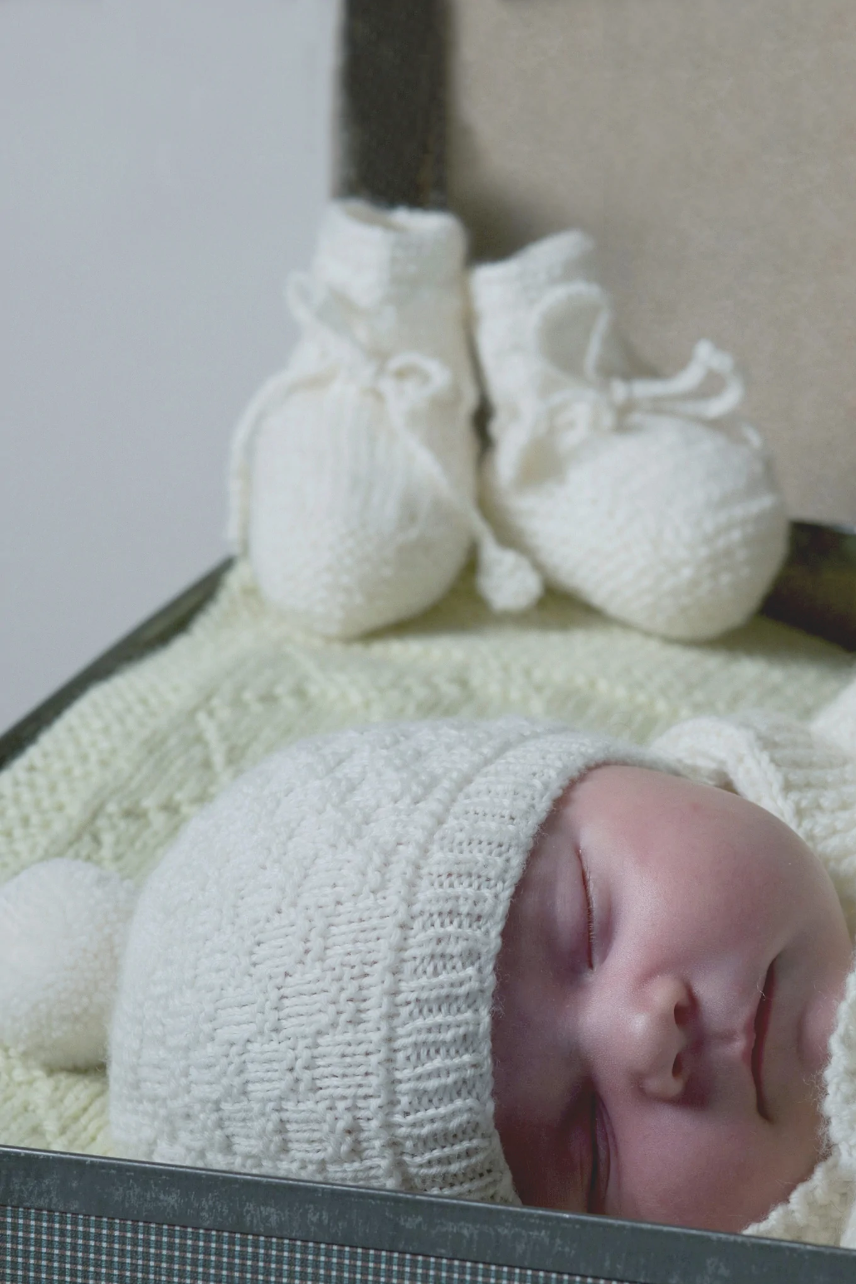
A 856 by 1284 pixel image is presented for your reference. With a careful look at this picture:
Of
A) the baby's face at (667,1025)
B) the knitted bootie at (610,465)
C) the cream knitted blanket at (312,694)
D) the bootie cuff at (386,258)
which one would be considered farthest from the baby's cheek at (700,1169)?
the bootie cuff at (386,258)

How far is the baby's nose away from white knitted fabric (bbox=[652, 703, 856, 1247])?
7 cm

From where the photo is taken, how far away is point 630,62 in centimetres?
130

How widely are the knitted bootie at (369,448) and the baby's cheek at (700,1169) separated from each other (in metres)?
0.54

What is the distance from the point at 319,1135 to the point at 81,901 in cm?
21

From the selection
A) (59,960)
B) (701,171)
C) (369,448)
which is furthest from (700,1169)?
(701,171)

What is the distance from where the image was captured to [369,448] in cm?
109

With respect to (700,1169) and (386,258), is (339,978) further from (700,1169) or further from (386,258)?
(386,258)

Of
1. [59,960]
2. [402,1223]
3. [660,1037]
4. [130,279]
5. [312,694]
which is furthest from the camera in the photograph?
[130,279]

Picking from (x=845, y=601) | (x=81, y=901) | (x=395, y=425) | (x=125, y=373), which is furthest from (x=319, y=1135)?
(x=125, y=373)

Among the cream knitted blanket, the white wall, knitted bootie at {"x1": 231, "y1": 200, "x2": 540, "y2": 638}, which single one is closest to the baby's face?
the cream knitted blanket

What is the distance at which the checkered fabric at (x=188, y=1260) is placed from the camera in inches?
17.4

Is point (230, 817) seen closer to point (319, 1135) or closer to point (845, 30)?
point (319, 1135)

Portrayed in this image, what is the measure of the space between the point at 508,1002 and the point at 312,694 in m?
0.45

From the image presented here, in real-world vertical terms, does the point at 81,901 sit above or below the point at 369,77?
below
